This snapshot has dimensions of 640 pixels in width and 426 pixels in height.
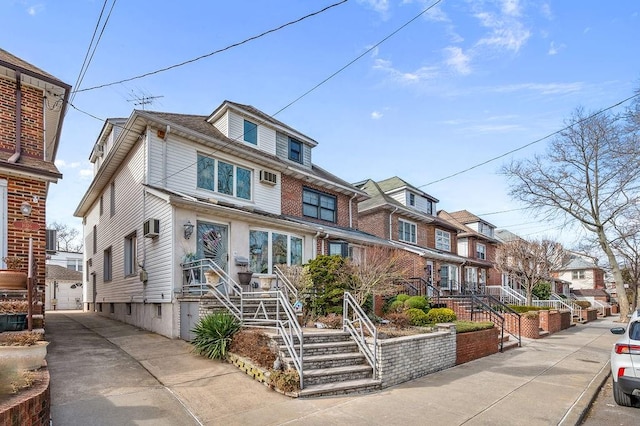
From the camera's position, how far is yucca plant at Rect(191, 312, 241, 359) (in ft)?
29.2

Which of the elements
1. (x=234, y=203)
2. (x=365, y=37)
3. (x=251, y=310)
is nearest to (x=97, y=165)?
(x=234, y=203)

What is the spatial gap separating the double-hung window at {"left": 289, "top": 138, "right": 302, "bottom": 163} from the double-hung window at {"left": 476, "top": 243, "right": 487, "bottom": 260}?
22349mm

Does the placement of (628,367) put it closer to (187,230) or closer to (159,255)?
(187,230)

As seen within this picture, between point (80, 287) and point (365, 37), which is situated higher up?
point (365, 37)

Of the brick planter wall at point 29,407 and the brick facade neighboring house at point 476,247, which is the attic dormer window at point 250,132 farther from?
the brick facade neighboring house at point 476,247

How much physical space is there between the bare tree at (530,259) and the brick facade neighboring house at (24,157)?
80.7 feet

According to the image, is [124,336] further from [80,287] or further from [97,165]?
[80,287]

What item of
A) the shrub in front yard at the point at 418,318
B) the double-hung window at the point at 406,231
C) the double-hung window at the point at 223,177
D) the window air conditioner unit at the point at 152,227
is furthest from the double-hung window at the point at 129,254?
the double-hung window at the point at 406,231

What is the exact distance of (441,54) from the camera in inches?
410

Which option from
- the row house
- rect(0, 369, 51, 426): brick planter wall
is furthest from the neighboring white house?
rect(0, 369, 51, 426): brick planter wall

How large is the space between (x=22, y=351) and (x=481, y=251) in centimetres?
3565

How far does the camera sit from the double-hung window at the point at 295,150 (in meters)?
18.7

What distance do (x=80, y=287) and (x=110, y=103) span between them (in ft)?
75.1

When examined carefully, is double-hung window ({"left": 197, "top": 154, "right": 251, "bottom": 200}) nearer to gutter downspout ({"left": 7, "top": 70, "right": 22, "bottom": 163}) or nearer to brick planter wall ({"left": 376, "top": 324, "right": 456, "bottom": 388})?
gutter downspout ({"left": 7, "top": 70, "right": 22, "bottom": 163})
